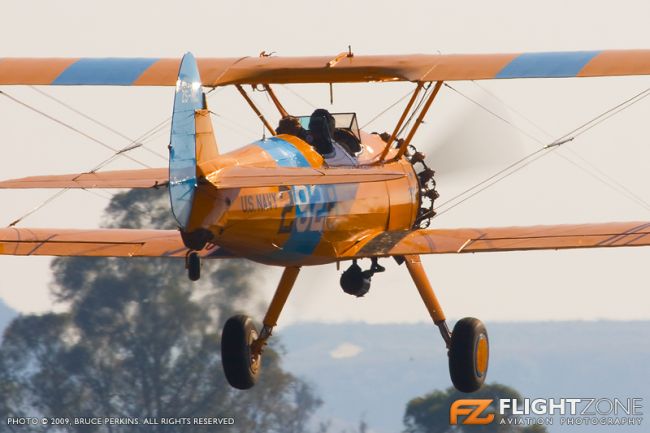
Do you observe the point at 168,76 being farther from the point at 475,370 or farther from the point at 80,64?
the point at 475,370

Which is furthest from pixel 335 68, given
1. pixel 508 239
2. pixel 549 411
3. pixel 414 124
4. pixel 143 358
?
pixel 143 358

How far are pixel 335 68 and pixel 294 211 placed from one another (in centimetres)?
267

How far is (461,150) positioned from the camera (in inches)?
950

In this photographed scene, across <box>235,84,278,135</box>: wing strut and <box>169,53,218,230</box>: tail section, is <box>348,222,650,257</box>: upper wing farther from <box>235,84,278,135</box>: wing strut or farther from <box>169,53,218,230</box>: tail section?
<box>169,53,218,230</box>: tail section

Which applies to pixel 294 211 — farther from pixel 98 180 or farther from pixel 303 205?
pixel 98 180

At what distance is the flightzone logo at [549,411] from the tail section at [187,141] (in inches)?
451

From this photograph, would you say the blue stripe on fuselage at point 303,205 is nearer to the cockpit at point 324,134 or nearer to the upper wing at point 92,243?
the cockpit at point 324,134

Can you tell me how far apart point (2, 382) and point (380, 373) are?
21.1 feet

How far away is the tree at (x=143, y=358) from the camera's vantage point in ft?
113

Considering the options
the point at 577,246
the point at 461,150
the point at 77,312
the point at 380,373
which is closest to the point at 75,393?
the point at 77,312

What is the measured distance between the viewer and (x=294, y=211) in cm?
2048

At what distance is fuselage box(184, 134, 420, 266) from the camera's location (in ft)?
63.2

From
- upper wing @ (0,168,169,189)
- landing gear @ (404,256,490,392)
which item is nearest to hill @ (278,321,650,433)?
landing gear @ (404,256,490,392)

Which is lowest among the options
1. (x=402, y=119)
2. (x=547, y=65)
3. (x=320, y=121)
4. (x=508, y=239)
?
(x=508, y=239)
